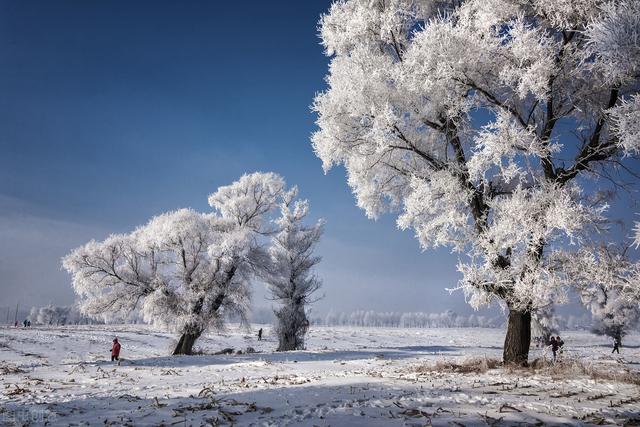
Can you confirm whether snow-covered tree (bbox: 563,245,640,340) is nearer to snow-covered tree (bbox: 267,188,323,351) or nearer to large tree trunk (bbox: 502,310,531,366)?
large tree trunk (bbox: 502,310,531,366)

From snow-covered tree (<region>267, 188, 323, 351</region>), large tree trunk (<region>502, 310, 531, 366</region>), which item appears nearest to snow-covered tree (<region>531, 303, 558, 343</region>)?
snow-covered tree (<region>267, 188, 323, 351</region>)

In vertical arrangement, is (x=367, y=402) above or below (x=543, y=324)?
above

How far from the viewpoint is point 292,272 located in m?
31.9

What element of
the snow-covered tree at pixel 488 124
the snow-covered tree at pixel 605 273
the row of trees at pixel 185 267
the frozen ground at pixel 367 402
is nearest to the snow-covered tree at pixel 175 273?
the row of trees at pixel 185 267

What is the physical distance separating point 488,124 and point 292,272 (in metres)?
23.8

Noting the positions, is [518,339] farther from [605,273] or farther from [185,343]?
[185,343]

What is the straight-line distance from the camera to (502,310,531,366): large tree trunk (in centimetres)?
1134

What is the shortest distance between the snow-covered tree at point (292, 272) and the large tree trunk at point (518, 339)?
65.7ft

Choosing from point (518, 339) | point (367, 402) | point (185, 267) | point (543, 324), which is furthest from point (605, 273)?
point (543, 324)

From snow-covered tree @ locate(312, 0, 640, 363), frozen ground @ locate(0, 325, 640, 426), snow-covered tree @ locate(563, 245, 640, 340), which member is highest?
snow-covered tree @ locate(312, 0, 640, 363)

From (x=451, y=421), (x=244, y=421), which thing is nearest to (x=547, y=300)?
(x=451, y=421)

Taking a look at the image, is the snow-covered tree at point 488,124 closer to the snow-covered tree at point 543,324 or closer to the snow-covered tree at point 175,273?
the snow-covered tree at point 175,273

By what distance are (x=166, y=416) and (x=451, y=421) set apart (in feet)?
14.0

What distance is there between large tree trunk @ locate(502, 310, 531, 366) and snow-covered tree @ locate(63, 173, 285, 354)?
17.3m
